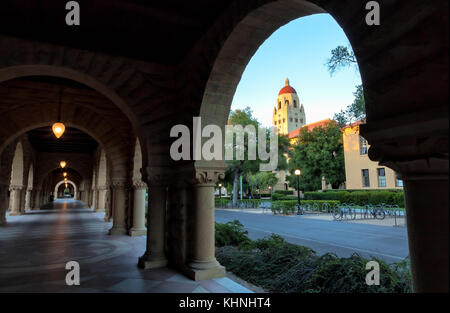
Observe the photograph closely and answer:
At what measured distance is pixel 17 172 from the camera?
14.4 m

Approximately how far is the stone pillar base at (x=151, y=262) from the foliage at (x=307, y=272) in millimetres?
1081

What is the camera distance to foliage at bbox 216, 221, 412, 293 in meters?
3.29

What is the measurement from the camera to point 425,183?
5.37 ft

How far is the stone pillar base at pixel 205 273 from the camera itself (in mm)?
3904

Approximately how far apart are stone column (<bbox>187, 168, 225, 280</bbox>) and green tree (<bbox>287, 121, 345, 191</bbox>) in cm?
2750

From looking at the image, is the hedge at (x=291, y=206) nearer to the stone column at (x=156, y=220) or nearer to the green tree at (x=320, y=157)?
the green tree at (x=320, y=157)

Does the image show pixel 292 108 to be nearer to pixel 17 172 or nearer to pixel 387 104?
pixel 17 172

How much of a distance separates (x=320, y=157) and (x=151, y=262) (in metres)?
28.5

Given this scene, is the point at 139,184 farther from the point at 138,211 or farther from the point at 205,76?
the point at 205,76

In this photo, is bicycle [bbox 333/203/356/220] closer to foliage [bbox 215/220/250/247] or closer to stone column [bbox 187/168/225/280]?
foliage [bbox 215/220/250/247]

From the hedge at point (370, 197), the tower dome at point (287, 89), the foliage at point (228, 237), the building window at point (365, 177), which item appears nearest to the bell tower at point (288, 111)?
the tower dome at point (287, 89)

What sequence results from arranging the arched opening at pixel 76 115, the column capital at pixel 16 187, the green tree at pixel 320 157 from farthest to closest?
the green tree at pixel 320 157
the column capital at pixel 16 187
the arched opening at pixel 76 115

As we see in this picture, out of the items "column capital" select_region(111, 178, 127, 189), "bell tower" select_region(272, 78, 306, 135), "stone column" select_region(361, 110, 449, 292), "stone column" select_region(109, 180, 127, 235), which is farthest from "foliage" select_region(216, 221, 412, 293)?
"bell tower" select_region(272, 78, 306, 135)
